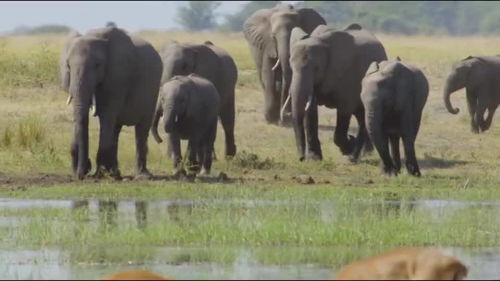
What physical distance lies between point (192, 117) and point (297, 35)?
407 cm

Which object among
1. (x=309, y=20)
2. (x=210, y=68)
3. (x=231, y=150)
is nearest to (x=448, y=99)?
(x=309, y=20)

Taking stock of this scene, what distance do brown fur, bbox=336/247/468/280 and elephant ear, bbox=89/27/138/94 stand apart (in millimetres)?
10309

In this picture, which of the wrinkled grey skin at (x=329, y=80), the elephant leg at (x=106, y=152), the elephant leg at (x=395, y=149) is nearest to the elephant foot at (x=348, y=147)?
the wrinkled grey skin at (x=329, y=80)

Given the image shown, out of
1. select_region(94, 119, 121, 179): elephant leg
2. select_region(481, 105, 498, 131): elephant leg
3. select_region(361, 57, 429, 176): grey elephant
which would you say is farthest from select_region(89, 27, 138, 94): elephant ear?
select_region(481, 105, 498, 131): elephant leg

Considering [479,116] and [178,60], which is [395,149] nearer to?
[178,60]

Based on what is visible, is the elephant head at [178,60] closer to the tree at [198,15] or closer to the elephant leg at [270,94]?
the elephant leg at [270,94]

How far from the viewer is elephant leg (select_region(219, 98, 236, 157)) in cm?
2331

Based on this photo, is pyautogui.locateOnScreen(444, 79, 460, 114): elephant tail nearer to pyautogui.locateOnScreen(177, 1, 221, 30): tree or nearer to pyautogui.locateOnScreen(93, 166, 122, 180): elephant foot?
pyautogui.locateOnScreen(93, 166, 122, 180): elephant foot

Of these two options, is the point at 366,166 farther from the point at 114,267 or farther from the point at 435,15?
the point at 435,15

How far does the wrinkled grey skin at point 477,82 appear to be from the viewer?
1122 inches

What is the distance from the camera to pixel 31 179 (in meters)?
19.4

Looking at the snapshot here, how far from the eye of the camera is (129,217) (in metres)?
15.7

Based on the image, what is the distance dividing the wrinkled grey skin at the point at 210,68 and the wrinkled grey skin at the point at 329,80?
963 millimetres

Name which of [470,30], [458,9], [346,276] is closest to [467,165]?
[346,276]
